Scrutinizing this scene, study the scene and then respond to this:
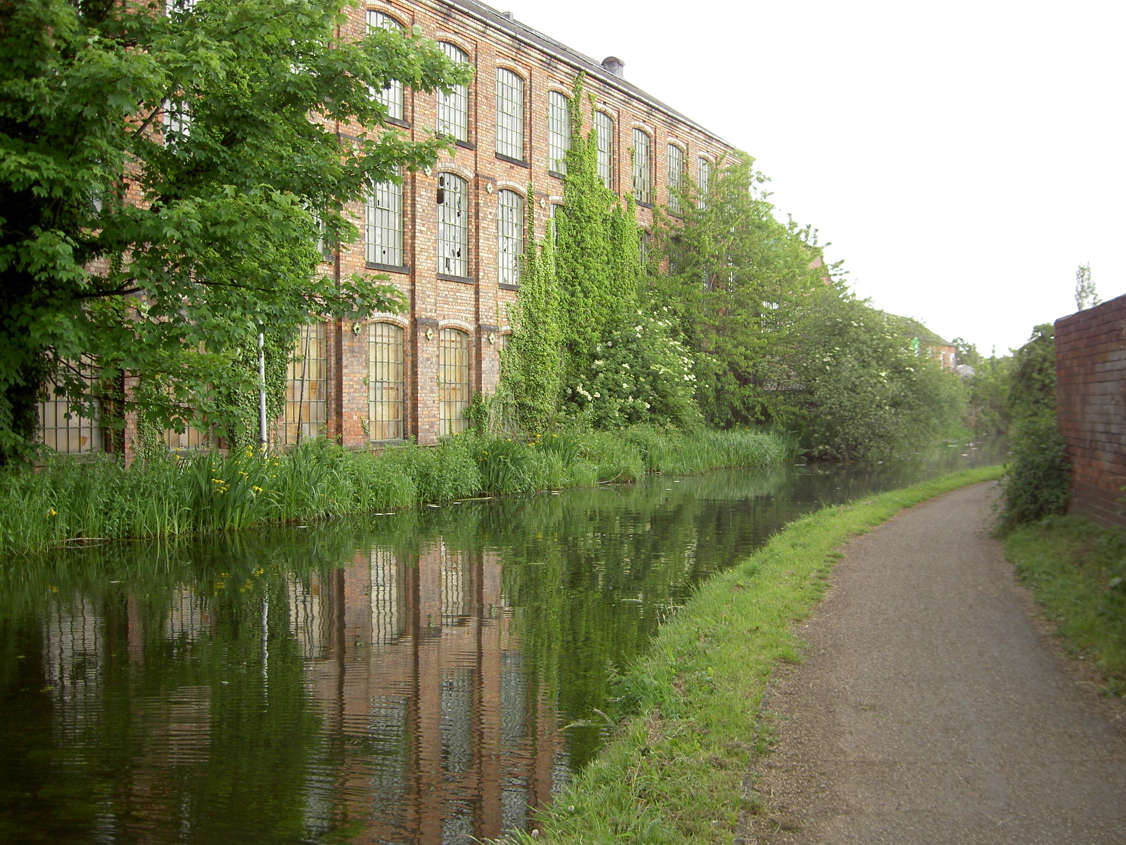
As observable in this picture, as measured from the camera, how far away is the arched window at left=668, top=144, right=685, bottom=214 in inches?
1242

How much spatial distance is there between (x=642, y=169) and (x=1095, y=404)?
71.0ft

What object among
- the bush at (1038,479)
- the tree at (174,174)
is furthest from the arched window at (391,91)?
the bush at (1038,479)

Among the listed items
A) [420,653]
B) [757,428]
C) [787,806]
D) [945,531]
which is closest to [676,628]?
[420,653]

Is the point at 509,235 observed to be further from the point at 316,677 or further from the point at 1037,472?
the point at 316,677

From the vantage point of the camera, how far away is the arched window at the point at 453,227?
72.6ft

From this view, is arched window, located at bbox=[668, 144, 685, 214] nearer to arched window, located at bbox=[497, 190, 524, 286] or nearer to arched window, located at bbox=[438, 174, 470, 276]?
arched window, located at bbox=[497, 190, 524, 286]

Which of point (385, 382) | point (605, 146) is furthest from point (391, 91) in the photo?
point (605, 146)

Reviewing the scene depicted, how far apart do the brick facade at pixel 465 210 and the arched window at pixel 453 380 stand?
0.67ft

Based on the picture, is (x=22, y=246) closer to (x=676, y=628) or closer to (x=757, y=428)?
(x=676, y=628)

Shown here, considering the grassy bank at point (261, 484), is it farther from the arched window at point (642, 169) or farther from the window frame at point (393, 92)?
the arched window at point (642, 169)

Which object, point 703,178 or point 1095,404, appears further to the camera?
point 703,178

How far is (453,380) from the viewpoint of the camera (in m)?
22.4

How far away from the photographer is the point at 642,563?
11.3m

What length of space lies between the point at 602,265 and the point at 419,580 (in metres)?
17.8
